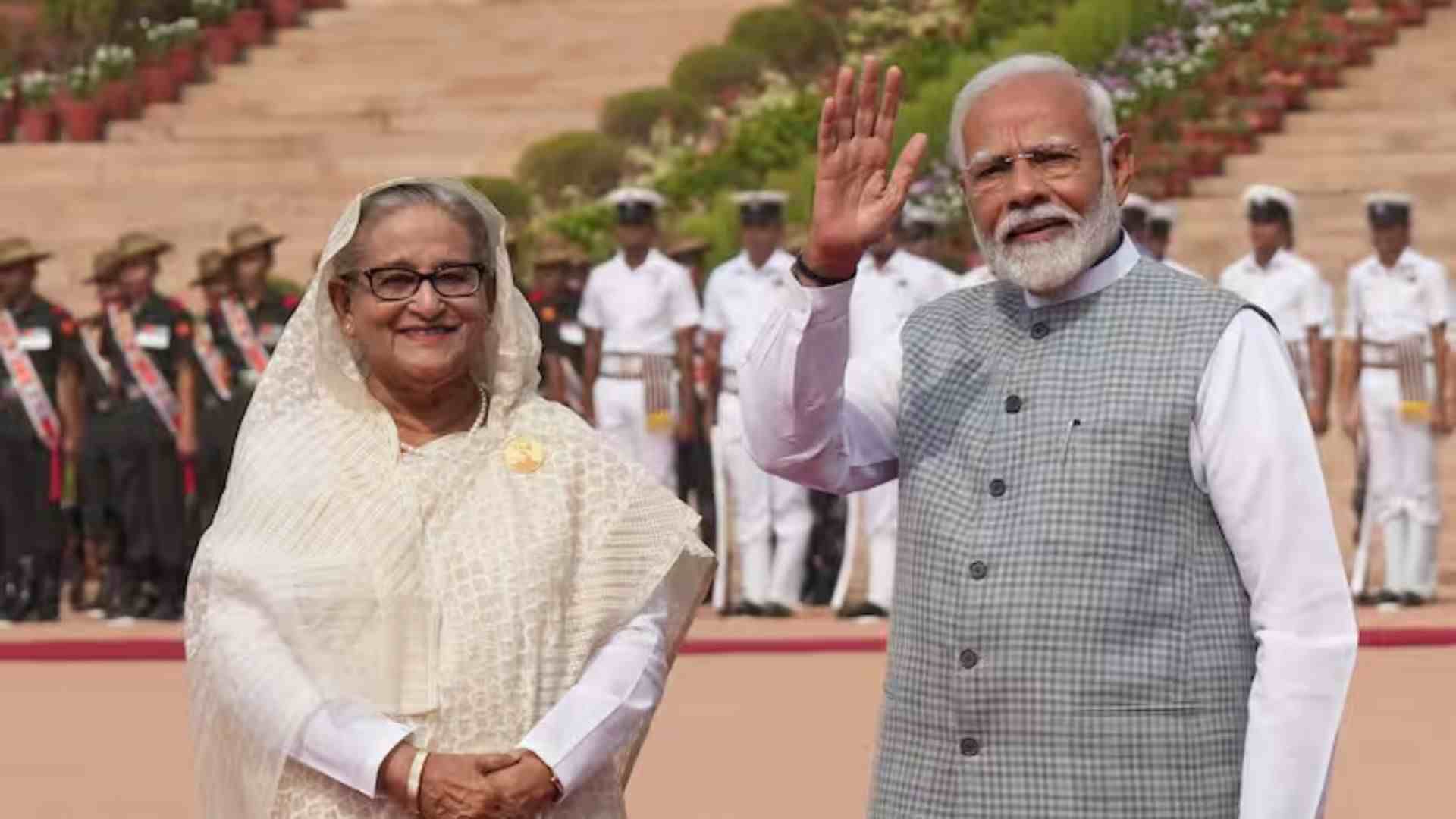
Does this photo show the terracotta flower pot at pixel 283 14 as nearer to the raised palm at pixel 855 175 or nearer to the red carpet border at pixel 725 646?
the red carpet border at pixel 725 646

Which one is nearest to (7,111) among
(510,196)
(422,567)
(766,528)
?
(510,196)

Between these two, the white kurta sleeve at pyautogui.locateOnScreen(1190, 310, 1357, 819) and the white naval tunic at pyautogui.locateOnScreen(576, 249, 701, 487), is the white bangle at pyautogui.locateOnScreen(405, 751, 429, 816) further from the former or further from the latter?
the white naval tunic at pyautogui.locateOnScreen(576, 249, 701, 487)

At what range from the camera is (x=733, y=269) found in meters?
16.4

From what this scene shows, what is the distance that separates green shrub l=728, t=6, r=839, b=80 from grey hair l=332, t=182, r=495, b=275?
831 inches

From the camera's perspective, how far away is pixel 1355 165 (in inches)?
926

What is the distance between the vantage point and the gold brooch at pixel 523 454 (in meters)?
5.32

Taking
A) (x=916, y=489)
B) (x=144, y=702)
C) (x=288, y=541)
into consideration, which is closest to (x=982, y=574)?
(x=916, y=489)

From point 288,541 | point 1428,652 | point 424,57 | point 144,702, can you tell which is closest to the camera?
point 288,541

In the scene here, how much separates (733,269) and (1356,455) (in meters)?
3.05

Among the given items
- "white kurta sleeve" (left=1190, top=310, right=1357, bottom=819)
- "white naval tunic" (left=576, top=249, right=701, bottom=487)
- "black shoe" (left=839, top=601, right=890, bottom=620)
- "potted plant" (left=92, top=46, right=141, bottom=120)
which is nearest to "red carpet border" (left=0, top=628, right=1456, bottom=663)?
"black shoe" (left=839, top=601, right=890, bottom=620)

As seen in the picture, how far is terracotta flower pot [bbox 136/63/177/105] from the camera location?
27.9 m

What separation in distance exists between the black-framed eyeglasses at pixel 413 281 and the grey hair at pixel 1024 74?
759 mm

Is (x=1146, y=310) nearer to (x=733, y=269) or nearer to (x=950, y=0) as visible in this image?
(x=733, y=269)

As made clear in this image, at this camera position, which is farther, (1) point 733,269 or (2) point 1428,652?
(1) point 733,269
